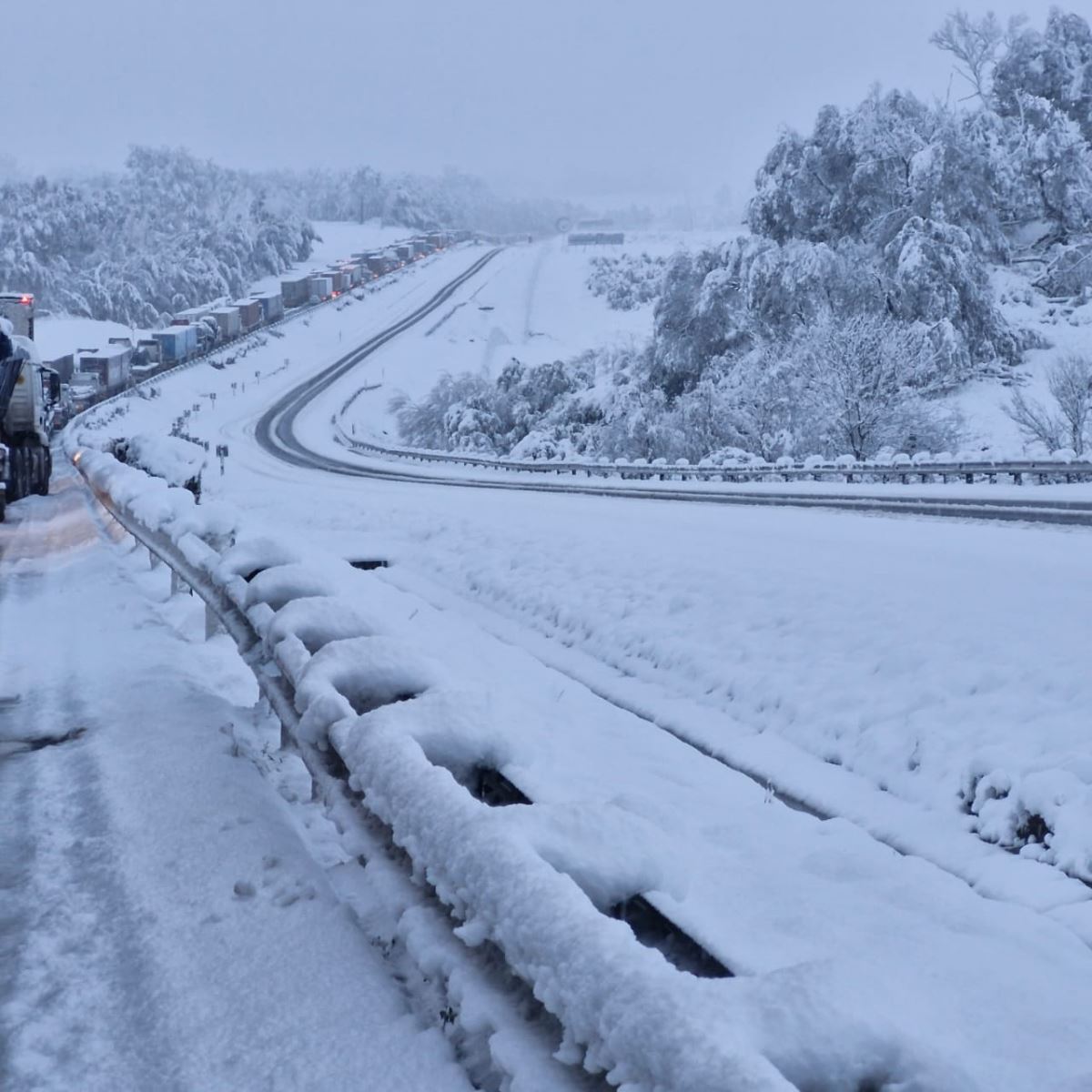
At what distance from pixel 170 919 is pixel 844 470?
94.8ft

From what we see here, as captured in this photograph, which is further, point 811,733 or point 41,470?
point 41,470

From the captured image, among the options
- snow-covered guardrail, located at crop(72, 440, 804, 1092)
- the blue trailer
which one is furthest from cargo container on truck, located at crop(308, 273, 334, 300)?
snow-covered guardrail, located at crop(72, 440, 804, 1092)

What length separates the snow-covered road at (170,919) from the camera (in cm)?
339

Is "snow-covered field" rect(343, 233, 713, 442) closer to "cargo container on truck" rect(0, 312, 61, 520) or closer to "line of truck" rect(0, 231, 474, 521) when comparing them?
"line of truck" rect(0, 231, 474, 521)

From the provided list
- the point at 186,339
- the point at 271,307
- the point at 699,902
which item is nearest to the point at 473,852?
the point at 699,902

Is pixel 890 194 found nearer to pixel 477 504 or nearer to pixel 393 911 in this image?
pixel 477 504

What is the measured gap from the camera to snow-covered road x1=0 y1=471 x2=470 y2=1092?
3.39 meters

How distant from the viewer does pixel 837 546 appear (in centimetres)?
1400

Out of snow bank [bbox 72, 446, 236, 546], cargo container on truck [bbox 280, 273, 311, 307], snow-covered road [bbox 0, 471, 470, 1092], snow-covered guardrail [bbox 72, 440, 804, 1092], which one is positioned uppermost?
cargo container on truck [bbox 280, 273, 311, 307]

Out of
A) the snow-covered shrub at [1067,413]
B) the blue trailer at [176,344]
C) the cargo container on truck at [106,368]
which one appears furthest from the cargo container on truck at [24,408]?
the blue trailer at [176,344]

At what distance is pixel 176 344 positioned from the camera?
95.9 m

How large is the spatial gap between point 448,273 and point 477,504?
511 ft

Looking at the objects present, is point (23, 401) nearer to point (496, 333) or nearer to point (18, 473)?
point (18, 473)

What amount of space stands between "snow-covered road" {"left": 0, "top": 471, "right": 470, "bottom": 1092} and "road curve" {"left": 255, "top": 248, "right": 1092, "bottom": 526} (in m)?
14.3
